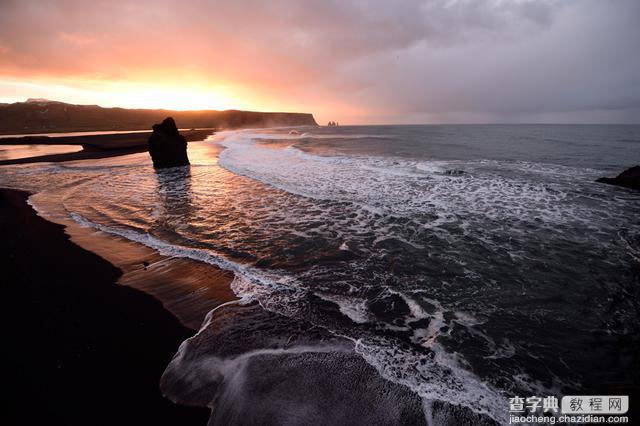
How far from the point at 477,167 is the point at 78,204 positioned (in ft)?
89.9

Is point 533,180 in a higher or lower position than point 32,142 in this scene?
lower

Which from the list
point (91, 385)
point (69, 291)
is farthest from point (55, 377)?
point (69, 291)

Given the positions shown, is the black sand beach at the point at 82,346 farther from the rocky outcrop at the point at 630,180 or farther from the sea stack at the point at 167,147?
the rocky outcrop at the point at 630,180

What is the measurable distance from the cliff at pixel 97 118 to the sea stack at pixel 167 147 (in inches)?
4447

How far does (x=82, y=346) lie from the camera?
4477 millimetres

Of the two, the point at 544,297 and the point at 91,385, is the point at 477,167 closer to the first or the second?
the point at 544,297

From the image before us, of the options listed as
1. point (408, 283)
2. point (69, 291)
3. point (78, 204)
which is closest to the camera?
point (69, 291)

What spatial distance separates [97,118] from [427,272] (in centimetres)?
20218

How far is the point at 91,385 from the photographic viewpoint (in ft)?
12.4

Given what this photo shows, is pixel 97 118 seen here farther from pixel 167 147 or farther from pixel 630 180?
pixel 630 180

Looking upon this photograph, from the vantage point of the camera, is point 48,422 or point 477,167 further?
point 477,167

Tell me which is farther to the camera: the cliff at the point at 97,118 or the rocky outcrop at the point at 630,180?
the cliff at the point at 97,118

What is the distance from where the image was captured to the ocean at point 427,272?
4199mm

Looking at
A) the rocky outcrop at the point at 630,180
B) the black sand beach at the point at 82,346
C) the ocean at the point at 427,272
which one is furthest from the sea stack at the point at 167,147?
the rocky outcrop at the point at 630,180
